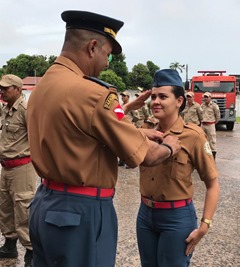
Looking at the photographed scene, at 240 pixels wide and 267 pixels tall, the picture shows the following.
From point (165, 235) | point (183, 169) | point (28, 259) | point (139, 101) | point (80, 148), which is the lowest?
point (28, 259)

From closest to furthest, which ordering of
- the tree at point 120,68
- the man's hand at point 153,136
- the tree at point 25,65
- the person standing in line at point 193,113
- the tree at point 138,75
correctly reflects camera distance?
1. the man's hand at point 153,136
2. the person standing in line at point 193,113
3. the tree at point 120,68
4. the tree at point 138,75
5. the tree at point 25,65

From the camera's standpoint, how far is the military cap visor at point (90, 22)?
187cm

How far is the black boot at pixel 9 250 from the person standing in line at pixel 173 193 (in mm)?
1943

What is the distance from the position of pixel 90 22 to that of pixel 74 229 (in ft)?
3.39

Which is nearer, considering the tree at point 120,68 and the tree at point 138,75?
the tree at point 120,68

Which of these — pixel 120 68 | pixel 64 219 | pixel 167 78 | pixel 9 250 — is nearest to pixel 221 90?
pixel 9 250

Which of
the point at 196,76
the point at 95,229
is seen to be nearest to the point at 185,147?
the point at 95,229

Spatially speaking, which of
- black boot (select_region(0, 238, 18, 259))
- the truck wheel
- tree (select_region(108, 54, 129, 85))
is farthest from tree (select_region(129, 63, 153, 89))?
black boot (select_region(0, 238, 18, 259))

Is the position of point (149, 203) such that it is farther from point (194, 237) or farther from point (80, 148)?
point (80, 148)

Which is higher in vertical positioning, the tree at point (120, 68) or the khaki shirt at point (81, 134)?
the tree at point (120, 68)

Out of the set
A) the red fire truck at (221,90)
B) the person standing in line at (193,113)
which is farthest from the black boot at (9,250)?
the red fire truck at (221,90)

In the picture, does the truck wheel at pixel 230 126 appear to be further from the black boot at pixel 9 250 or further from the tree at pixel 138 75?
the tree at pixel 138 75

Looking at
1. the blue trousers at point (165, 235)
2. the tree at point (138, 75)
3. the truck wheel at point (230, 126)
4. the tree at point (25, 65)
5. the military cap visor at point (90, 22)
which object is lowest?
the truck wheel at point (230, 126)

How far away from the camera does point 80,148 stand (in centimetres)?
176
